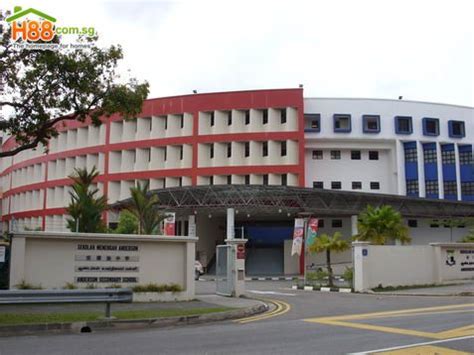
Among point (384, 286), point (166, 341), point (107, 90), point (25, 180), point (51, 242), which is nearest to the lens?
point (166, 341)

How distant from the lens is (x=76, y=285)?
1571cm

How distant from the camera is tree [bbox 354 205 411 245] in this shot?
1099 inches

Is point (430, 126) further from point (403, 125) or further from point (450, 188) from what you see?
point (450, 188)

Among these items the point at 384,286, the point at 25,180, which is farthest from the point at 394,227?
the point at 25,180

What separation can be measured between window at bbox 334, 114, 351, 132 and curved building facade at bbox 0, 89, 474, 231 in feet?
0.28

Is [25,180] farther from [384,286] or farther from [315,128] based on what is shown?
[384,286]

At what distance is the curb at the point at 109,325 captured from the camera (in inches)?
421

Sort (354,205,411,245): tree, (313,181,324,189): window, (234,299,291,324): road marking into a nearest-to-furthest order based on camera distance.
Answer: (234,299,291,324): road marking, (354,205,411,245): tree, (313,181,324,189): window

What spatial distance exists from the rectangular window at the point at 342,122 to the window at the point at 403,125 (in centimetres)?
426

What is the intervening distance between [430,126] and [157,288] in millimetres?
37592

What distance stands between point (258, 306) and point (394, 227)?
14357 millimetres

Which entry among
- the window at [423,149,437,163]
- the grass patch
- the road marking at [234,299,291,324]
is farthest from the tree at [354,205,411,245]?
the window at [423,149,437,163]

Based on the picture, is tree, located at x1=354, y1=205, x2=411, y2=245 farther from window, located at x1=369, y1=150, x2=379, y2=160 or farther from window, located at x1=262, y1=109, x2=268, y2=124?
window, located at x1=369, y1=150, x2=379, y2=160

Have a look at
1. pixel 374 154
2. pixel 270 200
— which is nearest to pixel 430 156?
pixel 374 154
